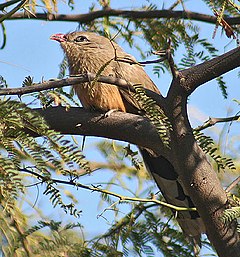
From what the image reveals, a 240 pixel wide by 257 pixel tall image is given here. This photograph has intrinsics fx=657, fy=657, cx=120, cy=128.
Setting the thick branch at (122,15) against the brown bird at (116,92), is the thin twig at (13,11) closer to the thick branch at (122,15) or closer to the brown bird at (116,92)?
the brown bird at (116,92)

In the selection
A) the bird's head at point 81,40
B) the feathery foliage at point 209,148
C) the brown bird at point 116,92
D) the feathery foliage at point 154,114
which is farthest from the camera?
the bird's head at point 81,40

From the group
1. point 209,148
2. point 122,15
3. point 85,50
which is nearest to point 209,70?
point 209,148

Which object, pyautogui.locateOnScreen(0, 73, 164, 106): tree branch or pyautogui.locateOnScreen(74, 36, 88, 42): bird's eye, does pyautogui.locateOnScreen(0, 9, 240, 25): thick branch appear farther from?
pyautogui.locateOnScreen(0, 73, 164, 106): tree branch

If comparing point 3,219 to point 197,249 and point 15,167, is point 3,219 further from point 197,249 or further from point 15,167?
point 197,249

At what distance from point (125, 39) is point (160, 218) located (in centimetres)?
122

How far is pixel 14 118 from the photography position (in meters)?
2.44

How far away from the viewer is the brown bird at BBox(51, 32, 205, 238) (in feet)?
14.1

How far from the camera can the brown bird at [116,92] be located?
430 centimetres

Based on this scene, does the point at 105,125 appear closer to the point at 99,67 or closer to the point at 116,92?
the point at 116,92

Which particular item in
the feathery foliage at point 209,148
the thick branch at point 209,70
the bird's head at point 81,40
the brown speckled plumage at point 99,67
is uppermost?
the bird's head at point 81,40

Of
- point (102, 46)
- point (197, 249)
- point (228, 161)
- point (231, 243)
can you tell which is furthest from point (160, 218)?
point (102, 46)

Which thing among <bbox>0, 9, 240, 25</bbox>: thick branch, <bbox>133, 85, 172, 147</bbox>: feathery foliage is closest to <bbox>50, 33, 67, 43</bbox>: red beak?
<bbox>0, 9, 240, 25</bbox>: thick branch

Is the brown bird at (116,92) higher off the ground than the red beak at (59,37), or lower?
lower

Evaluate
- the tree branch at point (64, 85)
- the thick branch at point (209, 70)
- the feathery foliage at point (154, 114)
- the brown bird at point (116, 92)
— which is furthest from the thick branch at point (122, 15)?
the feathery foliage at point (154, 114)
